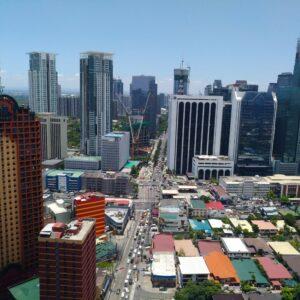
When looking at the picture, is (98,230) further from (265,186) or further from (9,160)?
(265,186)

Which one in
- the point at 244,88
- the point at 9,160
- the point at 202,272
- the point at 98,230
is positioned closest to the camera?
the point at 9,160

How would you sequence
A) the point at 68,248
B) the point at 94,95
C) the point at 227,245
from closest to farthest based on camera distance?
1. the point at 68,248
2. the point at 227,245
3. the point at 94,95

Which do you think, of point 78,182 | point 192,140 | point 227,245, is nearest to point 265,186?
point 192,140

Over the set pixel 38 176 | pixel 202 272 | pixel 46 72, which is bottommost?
pixel 202 272

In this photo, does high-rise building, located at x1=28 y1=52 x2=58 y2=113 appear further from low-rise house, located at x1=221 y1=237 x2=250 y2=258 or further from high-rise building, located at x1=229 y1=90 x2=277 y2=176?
low-rise house, located at x1=221 y1=237 x2=250 y2=258

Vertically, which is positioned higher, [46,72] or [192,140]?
[46,72]

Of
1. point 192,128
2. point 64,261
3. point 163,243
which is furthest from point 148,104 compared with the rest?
point 64,261

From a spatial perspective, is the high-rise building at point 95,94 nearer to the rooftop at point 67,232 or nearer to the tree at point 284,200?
the tree at point 284,200
